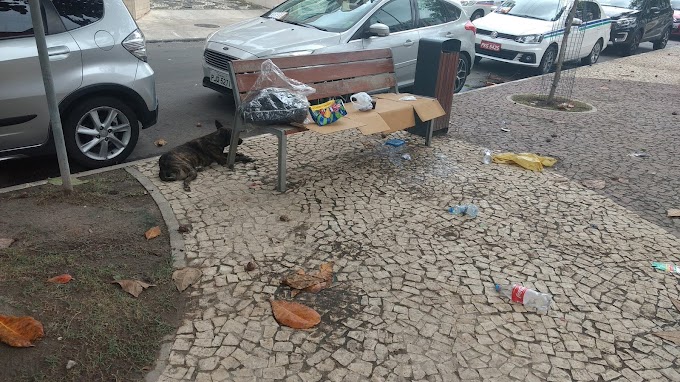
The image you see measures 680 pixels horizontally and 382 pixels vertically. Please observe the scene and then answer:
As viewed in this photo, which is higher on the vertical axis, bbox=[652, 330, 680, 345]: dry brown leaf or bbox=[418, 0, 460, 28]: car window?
bbox=[418, 0, 460, 28]: car window

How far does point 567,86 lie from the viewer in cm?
1043

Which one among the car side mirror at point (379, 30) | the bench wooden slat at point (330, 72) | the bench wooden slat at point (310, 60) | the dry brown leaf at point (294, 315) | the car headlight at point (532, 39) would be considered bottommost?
the dry brown leaf at point (294, 315)

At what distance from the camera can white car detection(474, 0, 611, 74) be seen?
36.2ft

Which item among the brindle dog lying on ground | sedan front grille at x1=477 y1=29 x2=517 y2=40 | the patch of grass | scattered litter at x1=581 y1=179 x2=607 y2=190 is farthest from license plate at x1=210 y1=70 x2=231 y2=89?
sedan front grille at x1=477 y1=29 x2=517 y2=40

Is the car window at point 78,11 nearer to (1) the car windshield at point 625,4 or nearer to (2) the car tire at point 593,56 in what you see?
(2) the car tire at point 593,56

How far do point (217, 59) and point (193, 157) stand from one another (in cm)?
233

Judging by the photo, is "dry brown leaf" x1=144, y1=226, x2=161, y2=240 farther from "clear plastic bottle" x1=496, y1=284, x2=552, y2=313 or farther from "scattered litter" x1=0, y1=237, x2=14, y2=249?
"clear plastic bottle" x1=496, y1=284, x2=552, y2=313

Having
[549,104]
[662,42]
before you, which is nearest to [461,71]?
[549,104]

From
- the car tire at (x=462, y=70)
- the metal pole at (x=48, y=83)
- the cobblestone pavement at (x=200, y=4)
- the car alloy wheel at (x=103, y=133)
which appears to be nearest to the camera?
the metal pole at (x=48, y=83)

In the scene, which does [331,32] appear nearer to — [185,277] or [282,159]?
[282,159]

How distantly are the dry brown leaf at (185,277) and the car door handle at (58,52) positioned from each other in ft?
7.88

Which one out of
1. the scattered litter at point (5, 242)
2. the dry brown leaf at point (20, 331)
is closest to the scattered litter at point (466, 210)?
the dry brown leaf at point (20, 331)

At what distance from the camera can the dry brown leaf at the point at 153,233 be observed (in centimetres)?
394

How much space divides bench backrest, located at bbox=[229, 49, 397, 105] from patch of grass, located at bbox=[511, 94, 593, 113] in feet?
11.3
